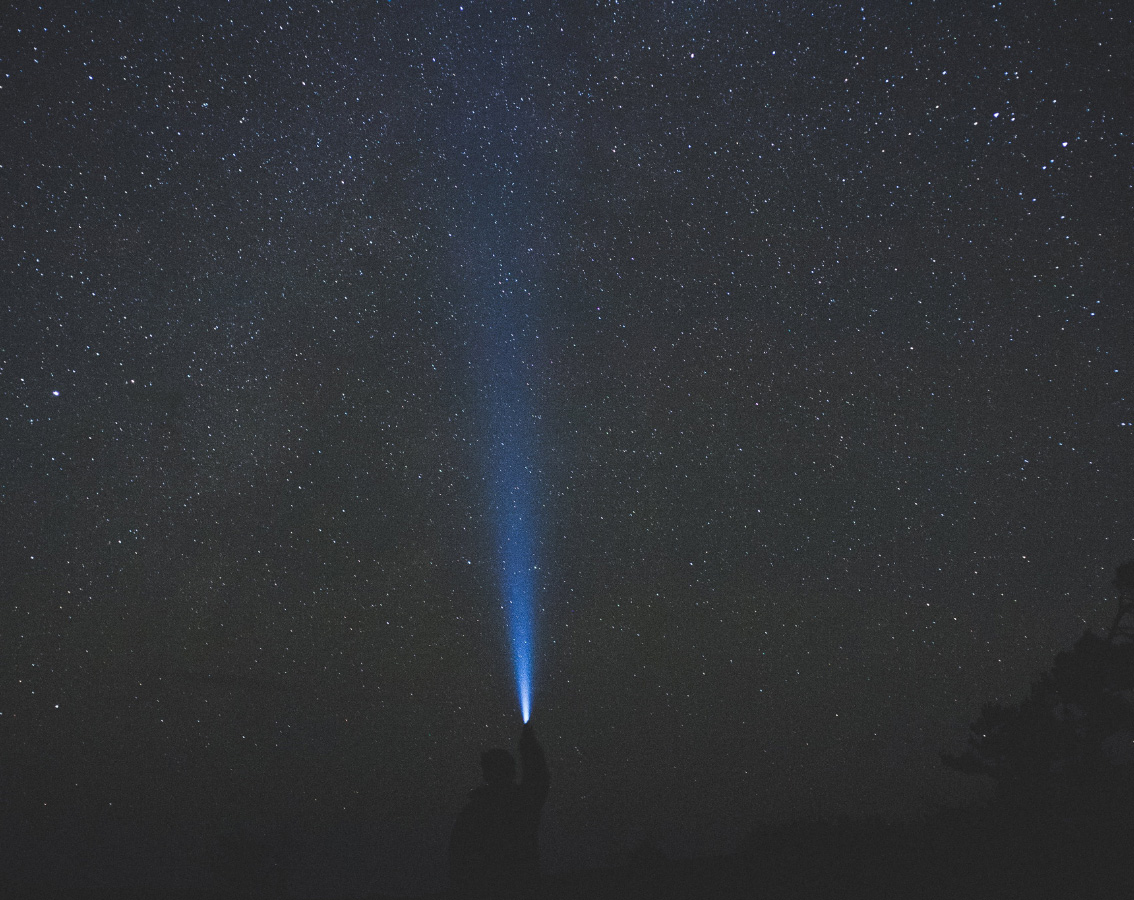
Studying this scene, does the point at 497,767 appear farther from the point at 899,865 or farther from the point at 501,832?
the point at 899,865

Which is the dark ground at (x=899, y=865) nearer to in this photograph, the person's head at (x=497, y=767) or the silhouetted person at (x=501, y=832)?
the silhouetted person at (x=501, y=832)

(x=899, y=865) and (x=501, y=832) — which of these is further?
(x=501, y=832)

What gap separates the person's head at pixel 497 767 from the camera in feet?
48.4

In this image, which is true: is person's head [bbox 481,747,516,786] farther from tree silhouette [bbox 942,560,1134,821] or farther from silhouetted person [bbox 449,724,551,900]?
tree silhouette [bbox 942,560,1134,821]

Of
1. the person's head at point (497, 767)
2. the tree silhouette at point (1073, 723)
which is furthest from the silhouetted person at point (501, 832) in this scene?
the tree silhouette at point (1073, 723)

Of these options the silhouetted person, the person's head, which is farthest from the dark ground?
the person's head

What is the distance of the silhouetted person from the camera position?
14031 mm

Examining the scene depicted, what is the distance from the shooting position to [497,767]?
1478 centimetres

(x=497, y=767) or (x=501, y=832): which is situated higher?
(x=497, y=767)

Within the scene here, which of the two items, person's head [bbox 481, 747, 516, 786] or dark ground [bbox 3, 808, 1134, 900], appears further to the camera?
person's head [bbox 481, 747, 516, 786]

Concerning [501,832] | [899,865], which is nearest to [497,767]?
[501,832]

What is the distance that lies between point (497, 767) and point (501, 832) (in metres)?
1.08

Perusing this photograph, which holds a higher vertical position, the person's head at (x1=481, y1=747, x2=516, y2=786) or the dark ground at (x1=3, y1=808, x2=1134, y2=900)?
the person's head at (x1=481, y1=747, x2=516, y2=786)

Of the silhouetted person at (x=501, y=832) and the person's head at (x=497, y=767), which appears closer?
the silhouetted person at (x=501, y=832)
